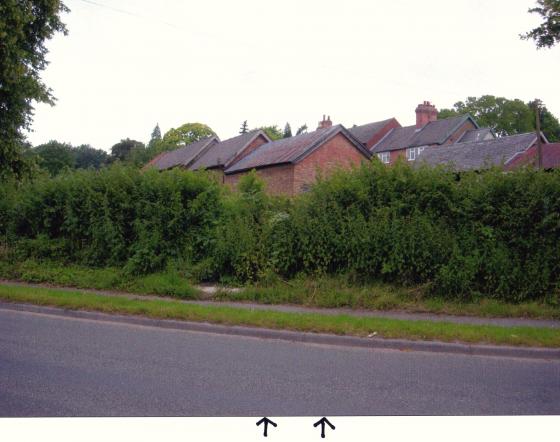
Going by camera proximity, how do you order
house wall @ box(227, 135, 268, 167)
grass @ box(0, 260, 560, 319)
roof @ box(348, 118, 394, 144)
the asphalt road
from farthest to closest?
1. roof @ box(348, 118, 394, 144)
2. house wall @ box(227, 135, 268, 167)
3. grass @ box(0, 260, 560, 319)
4. the asphalt road

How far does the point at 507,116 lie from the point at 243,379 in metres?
72.9

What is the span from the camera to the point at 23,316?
352 inches

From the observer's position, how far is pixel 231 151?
135ft

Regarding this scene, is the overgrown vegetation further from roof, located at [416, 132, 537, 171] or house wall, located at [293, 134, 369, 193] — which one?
roof, located at [416, 132, 537, 171]

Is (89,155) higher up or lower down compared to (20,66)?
higher up

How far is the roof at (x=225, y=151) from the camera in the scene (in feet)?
131

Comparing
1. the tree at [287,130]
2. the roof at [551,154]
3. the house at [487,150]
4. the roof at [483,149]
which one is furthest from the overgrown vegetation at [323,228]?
the tree at [287,130]

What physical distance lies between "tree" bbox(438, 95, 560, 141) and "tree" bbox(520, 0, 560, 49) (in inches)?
2329

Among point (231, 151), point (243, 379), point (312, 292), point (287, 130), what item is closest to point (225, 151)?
point (231, 151)

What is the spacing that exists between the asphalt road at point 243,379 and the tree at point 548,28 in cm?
714

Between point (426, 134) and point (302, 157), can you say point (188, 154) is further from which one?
point (426, 134)

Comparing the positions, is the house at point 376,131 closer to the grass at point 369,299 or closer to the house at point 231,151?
the house at point 231,151

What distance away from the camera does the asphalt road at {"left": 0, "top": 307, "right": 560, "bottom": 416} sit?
4309mm

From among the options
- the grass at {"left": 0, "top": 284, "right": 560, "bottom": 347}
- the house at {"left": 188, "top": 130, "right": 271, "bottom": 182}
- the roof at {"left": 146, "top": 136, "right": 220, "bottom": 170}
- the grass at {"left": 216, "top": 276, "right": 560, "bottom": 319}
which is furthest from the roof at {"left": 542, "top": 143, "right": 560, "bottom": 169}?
the grass at {"left": 0, "top": 284, "right": 560, "bottom": 347}
